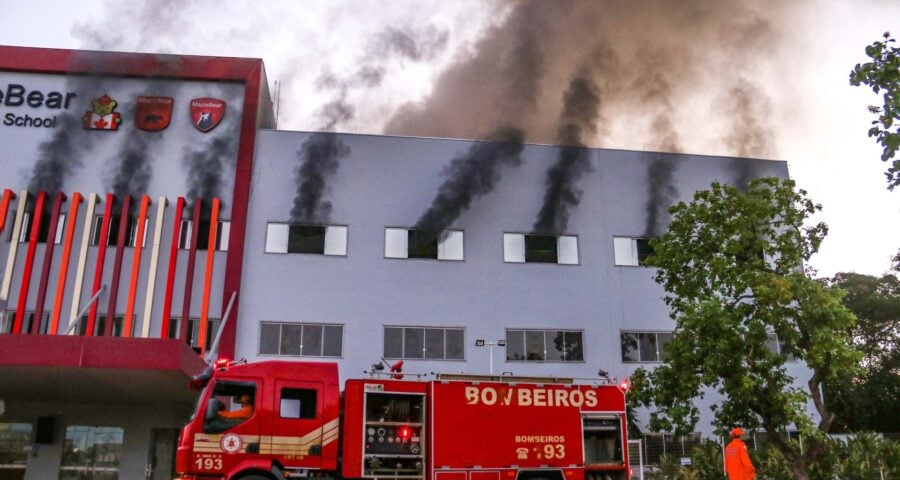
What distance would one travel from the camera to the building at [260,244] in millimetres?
25547

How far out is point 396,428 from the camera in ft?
44.7

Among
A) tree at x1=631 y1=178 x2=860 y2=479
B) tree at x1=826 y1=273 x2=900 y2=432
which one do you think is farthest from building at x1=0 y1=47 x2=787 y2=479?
tree at x1=826 y1=273 x2=900 y2=432

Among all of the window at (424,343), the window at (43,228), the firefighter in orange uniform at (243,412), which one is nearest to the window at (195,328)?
the window at (43,228)

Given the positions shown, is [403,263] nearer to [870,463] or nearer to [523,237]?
[523,237]

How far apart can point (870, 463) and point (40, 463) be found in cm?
2663

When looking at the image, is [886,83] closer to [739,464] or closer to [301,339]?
[739,464]

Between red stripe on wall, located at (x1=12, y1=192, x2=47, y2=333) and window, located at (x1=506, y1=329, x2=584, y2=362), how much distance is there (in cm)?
1661

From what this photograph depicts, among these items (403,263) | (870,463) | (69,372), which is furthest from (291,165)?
(870,463)

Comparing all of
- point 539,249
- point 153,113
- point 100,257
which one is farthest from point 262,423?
point 153,113

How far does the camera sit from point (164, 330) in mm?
25234

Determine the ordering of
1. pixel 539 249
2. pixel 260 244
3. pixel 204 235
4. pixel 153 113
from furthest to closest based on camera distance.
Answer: pixel 539 249 < pixel 153 113 < pixel 204 235 < pixel 260 244

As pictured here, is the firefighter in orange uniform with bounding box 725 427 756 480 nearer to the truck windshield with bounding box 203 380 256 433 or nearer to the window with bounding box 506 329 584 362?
the truck windshield with bounding box 203 380 256 433

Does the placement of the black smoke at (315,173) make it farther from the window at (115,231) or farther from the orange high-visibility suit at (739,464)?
the orange high-visibility suit at (739,464)

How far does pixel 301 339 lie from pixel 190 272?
4.59m
